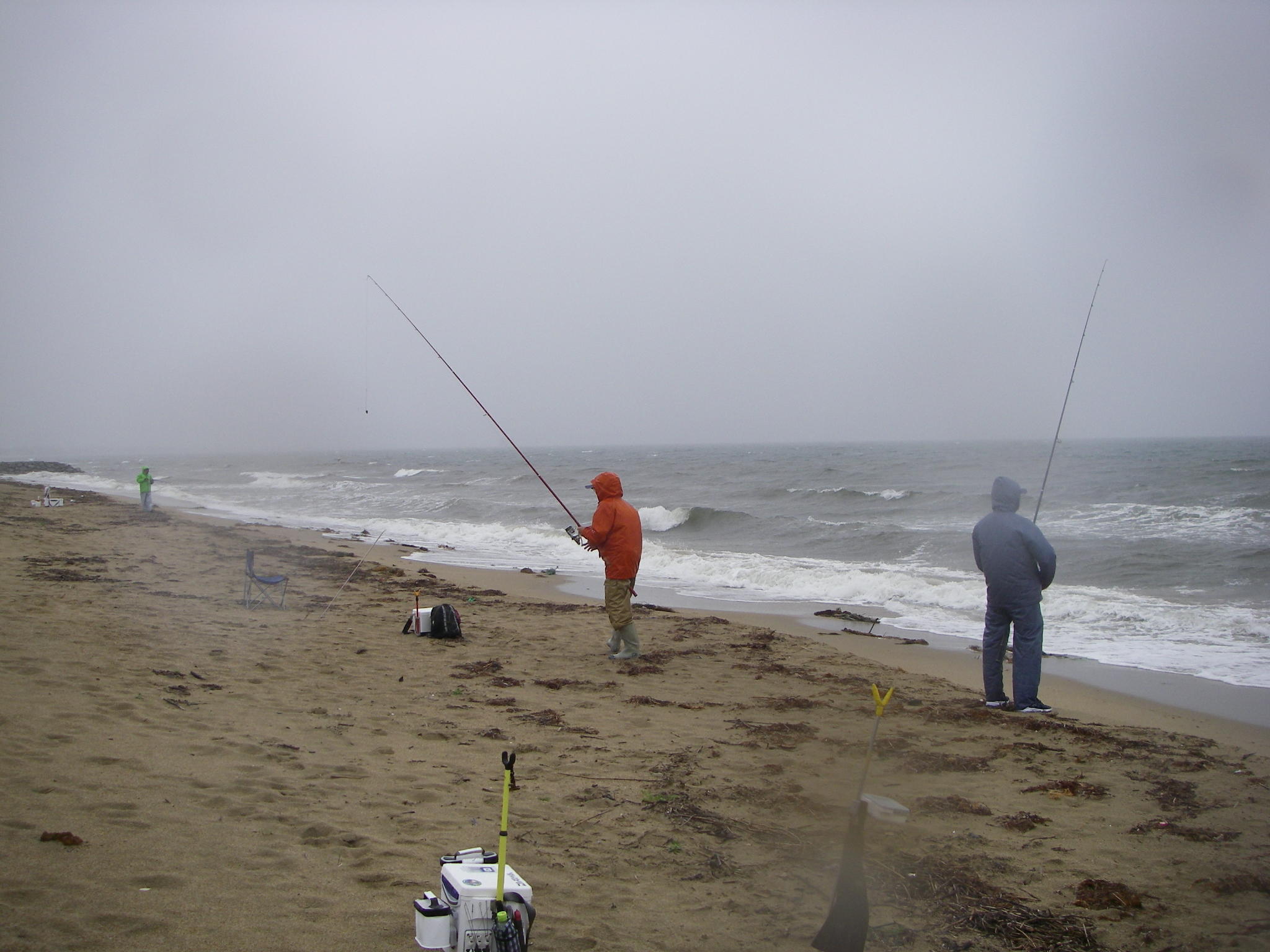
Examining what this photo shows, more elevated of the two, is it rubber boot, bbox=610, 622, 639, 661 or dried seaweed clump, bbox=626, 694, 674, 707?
rubber boot, bbox=610, 622, 639, 661

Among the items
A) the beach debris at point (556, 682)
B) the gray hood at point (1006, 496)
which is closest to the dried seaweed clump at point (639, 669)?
the beach debris at point (556, 682)

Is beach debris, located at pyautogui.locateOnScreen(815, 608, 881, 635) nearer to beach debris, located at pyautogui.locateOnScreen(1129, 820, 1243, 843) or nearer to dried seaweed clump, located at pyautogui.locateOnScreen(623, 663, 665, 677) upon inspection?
dried seaweed clump, located at pyautogui.locateOnScreen(623, 663, 665, 677)

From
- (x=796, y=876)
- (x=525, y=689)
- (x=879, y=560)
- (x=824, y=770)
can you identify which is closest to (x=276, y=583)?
(x=525, y=689)

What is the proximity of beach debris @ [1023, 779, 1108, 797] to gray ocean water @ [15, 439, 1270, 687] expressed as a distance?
396cm

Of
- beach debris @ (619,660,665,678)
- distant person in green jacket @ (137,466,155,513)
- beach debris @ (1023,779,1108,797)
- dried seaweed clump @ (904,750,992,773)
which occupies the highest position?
distant person in green jacket @ (137,466,155,513)

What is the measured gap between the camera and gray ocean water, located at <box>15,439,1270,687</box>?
9.92 meters

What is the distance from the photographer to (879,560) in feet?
51.5

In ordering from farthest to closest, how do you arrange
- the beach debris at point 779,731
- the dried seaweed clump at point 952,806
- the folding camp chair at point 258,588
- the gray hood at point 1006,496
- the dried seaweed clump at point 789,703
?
the folding camp chair at point 258,588 → the gray hood at point 1006,496 → the dried seaweed clump at point 789,703 → the beach debris at point 779,731 → the dried seaweed clump at point 952,806

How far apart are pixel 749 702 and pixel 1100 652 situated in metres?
4.53

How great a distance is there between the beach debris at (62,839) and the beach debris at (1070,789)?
406cm

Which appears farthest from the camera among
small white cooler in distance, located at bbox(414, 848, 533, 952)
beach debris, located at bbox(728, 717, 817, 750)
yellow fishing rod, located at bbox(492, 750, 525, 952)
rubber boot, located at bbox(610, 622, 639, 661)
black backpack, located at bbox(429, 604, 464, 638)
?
black backpack, located at bbox(429, 604, 464, 638)

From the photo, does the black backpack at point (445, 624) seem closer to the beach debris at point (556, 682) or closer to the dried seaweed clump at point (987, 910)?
the beach debris at point (556, 682)

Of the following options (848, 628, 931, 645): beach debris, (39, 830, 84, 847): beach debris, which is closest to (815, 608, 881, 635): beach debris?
(848, 628, 931, 645): beach debris

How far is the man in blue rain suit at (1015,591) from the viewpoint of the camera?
5.77 metres
